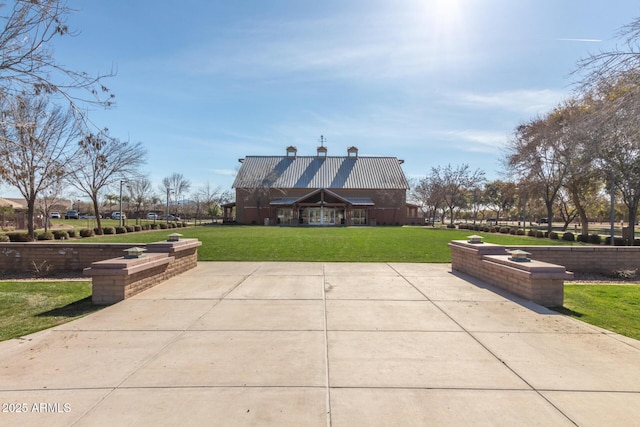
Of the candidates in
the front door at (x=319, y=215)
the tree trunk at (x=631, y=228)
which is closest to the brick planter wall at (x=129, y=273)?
the tree trunk at (x=631, y=228)

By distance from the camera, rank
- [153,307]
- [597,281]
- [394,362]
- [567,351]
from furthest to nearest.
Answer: [597,281], [153,307], [567,351], [394,362]

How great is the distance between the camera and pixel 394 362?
4.24 meters

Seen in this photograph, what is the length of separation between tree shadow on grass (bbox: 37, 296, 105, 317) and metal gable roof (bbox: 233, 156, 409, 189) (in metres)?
44.2

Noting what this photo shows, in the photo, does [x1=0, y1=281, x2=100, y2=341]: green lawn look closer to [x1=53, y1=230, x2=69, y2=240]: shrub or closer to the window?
[x1=53, y1=230, x2=69, y2=240]: shrub

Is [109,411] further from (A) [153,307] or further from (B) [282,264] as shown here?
(B) [282,264]

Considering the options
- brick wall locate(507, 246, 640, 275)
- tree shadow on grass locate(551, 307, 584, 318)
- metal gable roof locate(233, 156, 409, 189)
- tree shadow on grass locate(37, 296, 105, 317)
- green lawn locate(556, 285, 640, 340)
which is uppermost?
metal gable roof locate(233, 156, 409, 189)

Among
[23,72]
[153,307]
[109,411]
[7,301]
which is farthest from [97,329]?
[23,72]

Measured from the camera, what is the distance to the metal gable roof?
52.1 m

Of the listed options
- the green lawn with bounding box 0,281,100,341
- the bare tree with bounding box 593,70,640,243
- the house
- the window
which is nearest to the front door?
the house

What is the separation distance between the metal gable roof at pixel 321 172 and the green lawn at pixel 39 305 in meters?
42.2

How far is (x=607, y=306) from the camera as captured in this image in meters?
7.16

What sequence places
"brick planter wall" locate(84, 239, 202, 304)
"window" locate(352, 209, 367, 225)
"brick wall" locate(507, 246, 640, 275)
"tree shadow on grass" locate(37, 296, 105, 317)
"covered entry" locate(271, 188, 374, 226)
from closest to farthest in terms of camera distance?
"tree shadow on grass" locate(37, 296, 105, 317)
"brick planter wall" locate(84, 239, 202, 304)
"brick wall" locate(507, 246, 640, 275)
"covered entry" locate(271, 188, 374, 226)
"window" locate(352, 209, 367, 225)

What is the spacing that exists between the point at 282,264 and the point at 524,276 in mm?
7062

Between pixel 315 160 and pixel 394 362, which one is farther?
pixel 315 160
